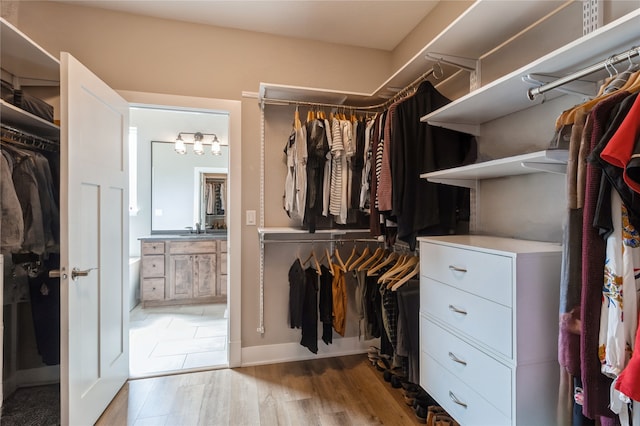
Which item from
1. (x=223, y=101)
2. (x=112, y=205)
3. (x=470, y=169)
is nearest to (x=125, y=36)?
(x=223, y=101)

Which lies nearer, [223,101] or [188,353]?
[223,101]

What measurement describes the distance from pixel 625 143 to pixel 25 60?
2.84m

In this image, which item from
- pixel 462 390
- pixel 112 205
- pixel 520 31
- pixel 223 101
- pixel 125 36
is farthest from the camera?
pixel 223 101

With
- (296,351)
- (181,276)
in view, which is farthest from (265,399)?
(181,276)

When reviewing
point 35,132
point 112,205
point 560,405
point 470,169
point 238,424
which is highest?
point 35,132

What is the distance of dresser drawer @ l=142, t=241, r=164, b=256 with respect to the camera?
12.6 feet

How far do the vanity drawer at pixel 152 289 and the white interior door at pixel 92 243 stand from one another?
6.08 feet

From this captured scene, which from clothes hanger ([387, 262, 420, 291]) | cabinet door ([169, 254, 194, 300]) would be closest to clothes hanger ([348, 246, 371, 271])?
clothes hanger ([387, 262, 420, 291])

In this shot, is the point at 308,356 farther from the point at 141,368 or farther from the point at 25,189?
the point at 25,189

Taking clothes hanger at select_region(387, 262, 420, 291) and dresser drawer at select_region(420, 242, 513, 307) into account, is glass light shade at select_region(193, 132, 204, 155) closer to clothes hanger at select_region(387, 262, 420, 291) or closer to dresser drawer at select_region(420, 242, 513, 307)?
clothes hanger at select_region(387, 262, 420, 291)

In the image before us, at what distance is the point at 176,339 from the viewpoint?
2.86 meters

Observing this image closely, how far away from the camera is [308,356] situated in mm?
2484

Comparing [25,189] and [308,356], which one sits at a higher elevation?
[25,189]

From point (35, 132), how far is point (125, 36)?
91 centimetres
